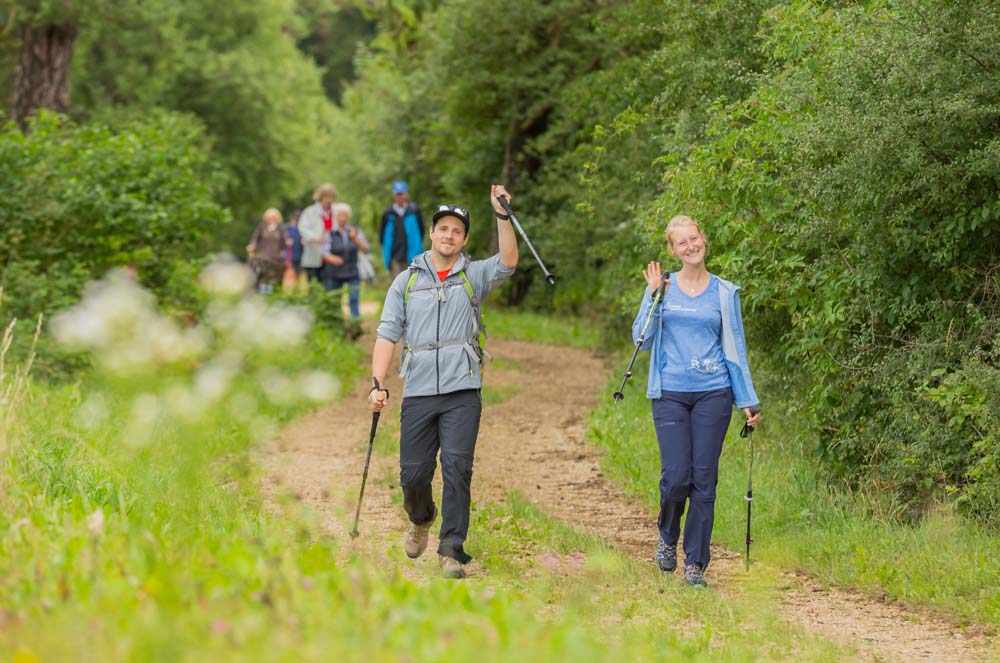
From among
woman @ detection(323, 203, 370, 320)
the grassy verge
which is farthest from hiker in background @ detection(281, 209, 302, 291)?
the grassy verge

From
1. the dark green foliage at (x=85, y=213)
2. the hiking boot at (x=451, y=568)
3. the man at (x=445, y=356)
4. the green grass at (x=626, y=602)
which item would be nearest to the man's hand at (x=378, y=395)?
the man at (x=445, y=356)

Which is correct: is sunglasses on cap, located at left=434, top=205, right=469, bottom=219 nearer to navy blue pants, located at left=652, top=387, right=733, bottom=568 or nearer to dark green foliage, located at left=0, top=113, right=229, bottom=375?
navy blue pants, located at left=652, top=387, right=733, bottom=568

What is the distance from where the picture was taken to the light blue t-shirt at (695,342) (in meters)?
8.89

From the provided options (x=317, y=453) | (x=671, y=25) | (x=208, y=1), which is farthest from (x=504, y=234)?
(x=208, y=1)

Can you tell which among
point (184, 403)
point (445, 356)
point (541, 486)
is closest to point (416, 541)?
point (445, 356)

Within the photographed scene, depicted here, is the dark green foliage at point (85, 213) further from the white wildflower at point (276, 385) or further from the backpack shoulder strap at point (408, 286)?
the white wildflower at point (276, 385)

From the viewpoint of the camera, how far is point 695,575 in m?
8.77

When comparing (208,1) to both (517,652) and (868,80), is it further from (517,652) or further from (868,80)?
(517,652)

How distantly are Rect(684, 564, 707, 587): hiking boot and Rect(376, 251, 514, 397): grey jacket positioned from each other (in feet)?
5.03

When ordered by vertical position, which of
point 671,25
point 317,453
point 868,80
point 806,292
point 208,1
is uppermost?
point 208,1

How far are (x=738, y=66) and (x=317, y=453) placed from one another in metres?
4.82

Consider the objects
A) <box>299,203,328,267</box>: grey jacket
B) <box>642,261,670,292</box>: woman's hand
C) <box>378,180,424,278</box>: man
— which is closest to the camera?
<box>642,261,670,292</box>: woman's hand

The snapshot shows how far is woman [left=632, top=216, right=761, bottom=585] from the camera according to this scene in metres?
8.88

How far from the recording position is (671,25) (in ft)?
48.2
